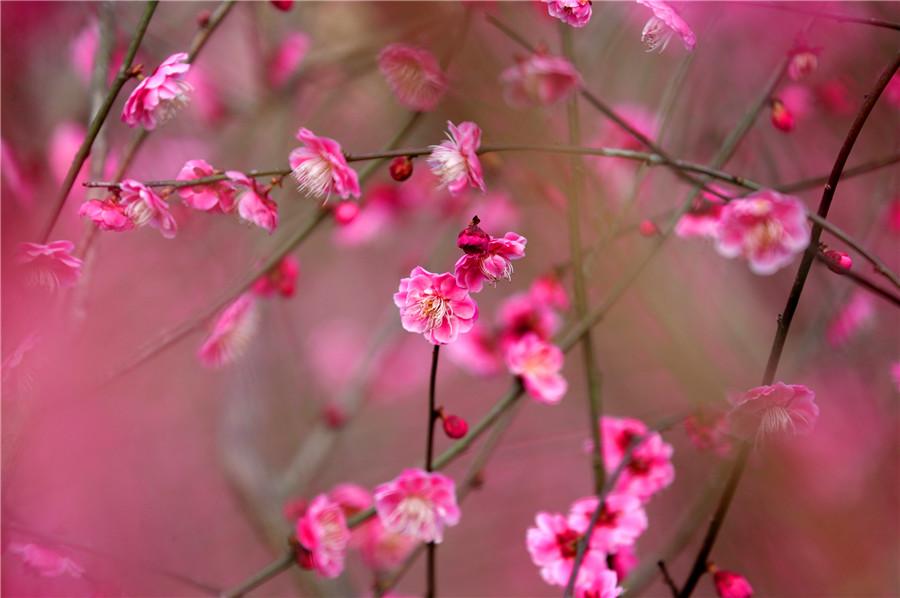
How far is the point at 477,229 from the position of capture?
Answer: 35.1 inches

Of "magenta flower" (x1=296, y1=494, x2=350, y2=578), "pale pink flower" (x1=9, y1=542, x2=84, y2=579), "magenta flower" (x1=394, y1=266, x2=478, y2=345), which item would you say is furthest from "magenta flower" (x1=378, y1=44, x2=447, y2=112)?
"pale pink flower" (x1=9, y1=542, x2=84, y2=579)

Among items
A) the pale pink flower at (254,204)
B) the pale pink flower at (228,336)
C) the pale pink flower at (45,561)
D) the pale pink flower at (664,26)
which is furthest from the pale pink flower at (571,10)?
the pale pink flower at (45,561)

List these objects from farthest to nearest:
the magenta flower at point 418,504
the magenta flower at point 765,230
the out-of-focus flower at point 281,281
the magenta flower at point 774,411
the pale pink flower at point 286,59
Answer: the pale pink flower at point 286,59 < the out-of-focus flower at point 281,281 < the magenta flower at point 418,504 < the magenta flower at point 774,411 < the magenta flower at point 765,230

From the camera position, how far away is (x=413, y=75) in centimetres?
121

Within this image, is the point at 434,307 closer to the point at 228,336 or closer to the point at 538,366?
the point at 538,366

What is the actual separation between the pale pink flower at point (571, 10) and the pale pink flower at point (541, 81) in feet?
0.46

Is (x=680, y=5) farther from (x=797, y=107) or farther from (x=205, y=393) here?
(x=205, y=393)

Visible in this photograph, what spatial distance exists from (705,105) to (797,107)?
41 cm

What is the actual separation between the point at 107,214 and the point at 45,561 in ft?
1.48

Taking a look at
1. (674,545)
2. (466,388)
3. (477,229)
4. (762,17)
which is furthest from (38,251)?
(466,388)

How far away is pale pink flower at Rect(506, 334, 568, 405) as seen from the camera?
3.84 ft

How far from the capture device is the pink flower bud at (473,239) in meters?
0.88

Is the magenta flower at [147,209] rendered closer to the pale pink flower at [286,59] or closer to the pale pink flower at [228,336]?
the pale pink flower at [228,336]

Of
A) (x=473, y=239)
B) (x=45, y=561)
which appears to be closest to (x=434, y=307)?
(x=473, y=239)
